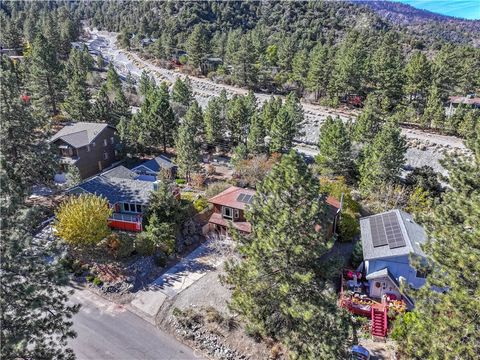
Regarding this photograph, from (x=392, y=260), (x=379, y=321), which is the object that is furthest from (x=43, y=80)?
(x=379, y=321)

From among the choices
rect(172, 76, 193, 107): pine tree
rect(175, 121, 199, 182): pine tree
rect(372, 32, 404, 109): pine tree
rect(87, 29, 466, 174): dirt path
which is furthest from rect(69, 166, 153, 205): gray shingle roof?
rect(372, 32, 404, 109): pine tree

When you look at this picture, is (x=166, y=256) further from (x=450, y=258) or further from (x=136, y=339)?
(x=450, y=258)

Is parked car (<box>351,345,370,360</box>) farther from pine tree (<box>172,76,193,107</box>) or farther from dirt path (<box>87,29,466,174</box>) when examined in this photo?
pine tree (<box>172,76,193,107</box>)

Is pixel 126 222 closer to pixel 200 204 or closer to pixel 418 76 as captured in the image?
pixel 200 204

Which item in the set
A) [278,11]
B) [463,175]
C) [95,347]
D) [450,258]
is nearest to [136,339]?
[95,347]

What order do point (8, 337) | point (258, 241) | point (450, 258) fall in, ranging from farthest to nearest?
1. point (258, 241)
2. point (450, 258)
3. point (8, 337)

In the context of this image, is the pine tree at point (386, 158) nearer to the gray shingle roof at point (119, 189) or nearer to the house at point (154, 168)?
the house at point (154, 168)

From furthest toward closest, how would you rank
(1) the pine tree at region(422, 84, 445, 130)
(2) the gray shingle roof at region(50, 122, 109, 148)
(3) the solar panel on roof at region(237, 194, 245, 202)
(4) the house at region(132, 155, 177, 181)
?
(1) the pine tree at region(422, 84, 445, 130) < (4) the house at region(132, 155, 177, 181) < (2) the gray shingle roof at region(50, 122, 109, 148) < (3) the solar panel on roof at region(237, 194, 245, 202)
